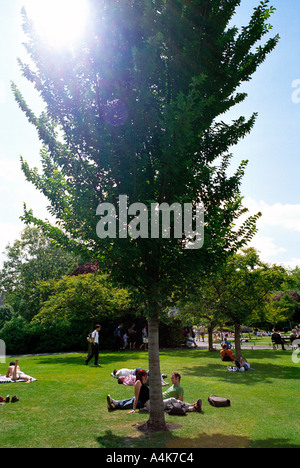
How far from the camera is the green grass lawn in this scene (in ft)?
19.1

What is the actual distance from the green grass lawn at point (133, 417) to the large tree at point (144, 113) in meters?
1.01

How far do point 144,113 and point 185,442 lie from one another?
6.46 meters

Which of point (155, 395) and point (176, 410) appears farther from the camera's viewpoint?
point (176, 410)

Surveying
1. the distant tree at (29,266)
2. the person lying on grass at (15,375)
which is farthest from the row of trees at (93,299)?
the person lying on grass at (15,375)

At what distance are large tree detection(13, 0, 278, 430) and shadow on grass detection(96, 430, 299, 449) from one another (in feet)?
2.41

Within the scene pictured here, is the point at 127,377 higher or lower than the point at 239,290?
lower

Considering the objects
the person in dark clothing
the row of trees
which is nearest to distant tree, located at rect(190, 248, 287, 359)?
the row of trees

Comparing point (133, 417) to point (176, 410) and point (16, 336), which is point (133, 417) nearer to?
point (176, 410)

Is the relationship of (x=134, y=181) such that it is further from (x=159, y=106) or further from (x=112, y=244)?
(x=159, y=106)

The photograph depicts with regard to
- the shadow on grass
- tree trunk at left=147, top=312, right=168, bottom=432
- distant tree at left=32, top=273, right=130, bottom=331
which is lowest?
the shadow on grass

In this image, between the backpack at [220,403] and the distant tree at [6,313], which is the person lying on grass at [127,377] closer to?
the backpack at [220,403]

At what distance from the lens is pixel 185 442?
577 cm

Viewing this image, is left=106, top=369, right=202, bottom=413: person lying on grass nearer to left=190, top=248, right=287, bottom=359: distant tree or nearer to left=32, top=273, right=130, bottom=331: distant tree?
left=190, top=248, right=287, bottom=359: distant tree

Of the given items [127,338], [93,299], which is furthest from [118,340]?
[93,299]
